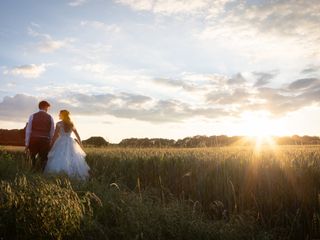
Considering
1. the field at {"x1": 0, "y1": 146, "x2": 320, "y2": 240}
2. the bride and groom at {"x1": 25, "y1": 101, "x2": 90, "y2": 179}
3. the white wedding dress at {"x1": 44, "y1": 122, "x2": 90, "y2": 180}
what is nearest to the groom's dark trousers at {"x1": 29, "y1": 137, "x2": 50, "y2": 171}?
the bride and groom at {"x1": 25, "y1": 101, "x2": 90, "y2": 179}

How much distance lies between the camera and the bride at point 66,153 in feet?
49.0

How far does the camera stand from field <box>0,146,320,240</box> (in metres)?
7.15

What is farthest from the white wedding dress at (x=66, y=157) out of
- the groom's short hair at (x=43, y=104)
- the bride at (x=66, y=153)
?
the groom's short hair at (x=43, y=104)

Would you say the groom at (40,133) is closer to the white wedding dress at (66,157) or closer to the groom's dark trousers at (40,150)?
the groom's dark trousers at (40,150)

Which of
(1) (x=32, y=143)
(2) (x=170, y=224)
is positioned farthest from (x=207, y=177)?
(1) (x=32, y=143)

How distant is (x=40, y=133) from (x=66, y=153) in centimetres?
116

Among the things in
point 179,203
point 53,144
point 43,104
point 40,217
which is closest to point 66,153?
point 53,144

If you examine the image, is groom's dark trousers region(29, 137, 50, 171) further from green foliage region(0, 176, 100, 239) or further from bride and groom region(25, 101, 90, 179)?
green foliage region(0, 176, 100, 239)

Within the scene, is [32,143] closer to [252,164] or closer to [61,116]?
[61,116]

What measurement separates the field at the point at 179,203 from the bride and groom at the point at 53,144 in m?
1.73

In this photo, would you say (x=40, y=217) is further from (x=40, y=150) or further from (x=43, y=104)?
(x=43, y=104)

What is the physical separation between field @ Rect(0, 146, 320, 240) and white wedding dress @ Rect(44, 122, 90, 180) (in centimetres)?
159

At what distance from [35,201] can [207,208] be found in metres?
4.31

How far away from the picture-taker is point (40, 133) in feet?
50.7
